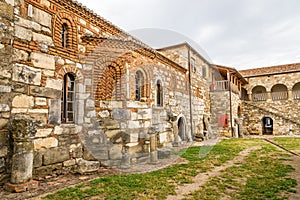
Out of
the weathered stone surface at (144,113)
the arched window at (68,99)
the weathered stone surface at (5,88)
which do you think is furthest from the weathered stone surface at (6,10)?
the weathered stone surface at (144,113)

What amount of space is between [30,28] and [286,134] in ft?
66.1

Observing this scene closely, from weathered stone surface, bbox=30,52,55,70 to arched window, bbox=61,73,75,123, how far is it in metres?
0.59

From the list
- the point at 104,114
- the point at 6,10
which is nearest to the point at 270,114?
the point at 104,114

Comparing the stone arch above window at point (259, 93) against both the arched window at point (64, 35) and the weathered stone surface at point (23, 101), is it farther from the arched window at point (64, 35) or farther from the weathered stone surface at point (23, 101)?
the weathered stone surface at point (23, 101)

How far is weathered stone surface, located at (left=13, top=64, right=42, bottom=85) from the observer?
4348 mm

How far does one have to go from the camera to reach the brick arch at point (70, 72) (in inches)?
206

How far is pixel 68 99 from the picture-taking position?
5594 mm

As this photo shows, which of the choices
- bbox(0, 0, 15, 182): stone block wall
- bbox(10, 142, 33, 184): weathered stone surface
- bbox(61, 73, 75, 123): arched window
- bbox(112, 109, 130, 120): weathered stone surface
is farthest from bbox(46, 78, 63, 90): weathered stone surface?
bbox(112, 109, 130, 120): weathered stone surface

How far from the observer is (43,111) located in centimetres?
483

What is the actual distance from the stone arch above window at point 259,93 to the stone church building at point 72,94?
1563cm

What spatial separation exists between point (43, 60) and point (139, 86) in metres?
3.56

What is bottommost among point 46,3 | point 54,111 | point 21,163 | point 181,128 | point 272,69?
point 181,128

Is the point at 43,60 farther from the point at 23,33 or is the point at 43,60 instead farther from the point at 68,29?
the point at 68,29

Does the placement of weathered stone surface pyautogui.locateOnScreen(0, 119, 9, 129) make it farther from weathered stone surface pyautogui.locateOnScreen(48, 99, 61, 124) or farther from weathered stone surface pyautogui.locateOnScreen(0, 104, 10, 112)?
weathered stone surface pyautogui.locateOnScreen(48, 99, 61, 124)
